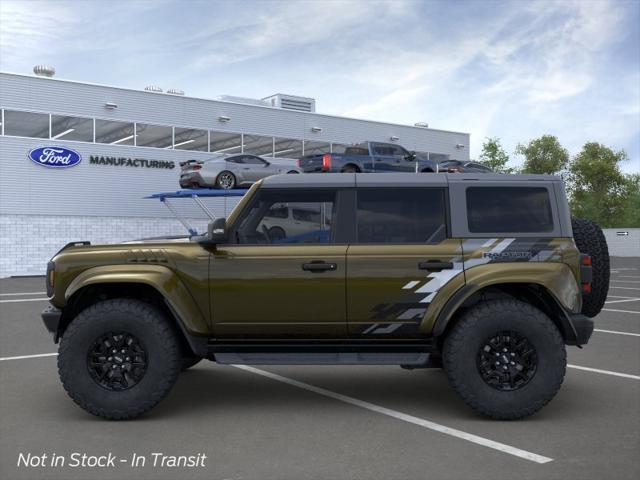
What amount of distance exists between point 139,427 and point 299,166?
625 inches

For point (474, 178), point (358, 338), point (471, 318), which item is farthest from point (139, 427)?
point (474, 178)

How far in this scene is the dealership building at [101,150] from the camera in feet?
92.6

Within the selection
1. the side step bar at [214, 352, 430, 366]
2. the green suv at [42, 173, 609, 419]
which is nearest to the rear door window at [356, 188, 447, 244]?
the green suv at [42, 173, 609, 419]

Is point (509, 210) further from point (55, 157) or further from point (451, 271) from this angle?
point (55, 157)

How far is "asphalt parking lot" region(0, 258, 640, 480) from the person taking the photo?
4320 millimetres

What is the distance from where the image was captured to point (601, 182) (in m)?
71.6

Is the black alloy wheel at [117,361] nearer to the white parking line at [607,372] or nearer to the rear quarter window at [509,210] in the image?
the rear quarter window at [509,210]

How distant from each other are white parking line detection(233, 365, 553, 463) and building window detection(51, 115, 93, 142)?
24.6 m

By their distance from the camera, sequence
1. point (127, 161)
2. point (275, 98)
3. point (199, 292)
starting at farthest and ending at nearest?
point (275, 98) < point (127, 161) < point (199, 292)

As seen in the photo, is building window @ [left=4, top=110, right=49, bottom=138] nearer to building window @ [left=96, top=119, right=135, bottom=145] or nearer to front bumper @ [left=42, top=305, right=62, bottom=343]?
building window @ [left=96, top=119, right=135, bottom=145]

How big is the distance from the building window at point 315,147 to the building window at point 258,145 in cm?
211

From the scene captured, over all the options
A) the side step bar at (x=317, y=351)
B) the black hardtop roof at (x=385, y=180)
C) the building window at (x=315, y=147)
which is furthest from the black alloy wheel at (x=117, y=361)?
the building window at (x=315, y=147)

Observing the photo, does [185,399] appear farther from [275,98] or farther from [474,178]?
[275,98]

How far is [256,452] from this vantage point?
4637 millimetres
